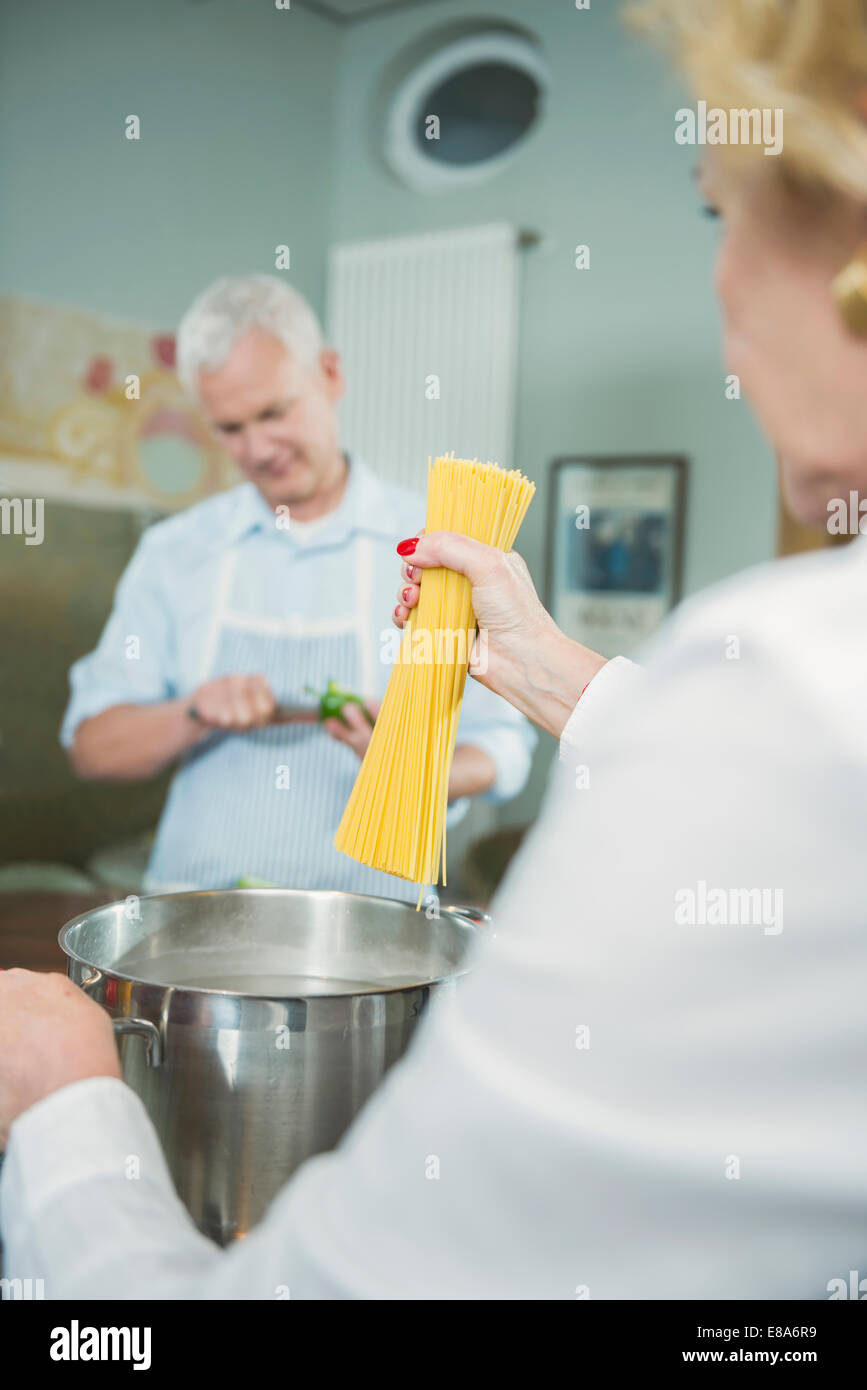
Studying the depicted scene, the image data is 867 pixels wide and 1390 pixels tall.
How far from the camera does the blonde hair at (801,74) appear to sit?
41 centimetres

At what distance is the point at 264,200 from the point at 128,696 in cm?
224

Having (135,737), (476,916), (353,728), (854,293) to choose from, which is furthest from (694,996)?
(135,737)

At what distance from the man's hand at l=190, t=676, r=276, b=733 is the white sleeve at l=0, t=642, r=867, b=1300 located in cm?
135

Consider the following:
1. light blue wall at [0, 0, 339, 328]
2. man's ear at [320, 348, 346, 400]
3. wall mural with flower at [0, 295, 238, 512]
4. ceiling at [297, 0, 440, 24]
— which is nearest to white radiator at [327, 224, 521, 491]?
light blue wall at [0, 0, 339, 328]

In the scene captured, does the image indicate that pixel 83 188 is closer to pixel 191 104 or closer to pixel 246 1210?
pixel 191 104

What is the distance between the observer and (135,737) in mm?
1902

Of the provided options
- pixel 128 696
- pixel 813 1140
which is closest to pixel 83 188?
pixel 128 696

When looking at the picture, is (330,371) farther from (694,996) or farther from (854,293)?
(694,996)

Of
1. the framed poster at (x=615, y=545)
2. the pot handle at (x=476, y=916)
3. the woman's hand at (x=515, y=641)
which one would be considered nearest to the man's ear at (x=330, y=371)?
the woman's hand at (x=515, y=641)

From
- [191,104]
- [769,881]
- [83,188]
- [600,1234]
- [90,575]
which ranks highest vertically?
[191,104]

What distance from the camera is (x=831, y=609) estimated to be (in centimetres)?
40

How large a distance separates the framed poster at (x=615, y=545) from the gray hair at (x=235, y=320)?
1.68 meters

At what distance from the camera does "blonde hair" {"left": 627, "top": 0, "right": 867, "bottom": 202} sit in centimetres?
41

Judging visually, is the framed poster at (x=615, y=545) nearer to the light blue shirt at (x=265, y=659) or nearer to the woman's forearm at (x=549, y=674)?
the light blue shirt at (x=265, y=659)
